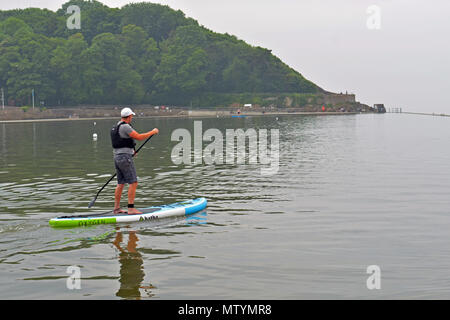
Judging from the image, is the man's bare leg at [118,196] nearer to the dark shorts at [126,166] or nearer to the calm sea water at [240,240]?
the dark shorts at [126,166]

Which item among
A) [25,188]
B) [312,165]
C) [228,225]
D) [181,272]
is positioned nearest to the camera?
[181,272]

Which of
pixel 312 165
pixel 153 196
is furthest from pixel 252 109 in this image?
pixel 153 196

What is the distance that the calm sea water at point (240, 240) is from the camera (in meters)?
9.88

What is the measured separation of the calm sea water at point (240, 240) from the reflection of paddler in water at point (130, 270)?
0.8 inches

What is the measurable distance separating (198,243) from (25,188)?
11.2 meters

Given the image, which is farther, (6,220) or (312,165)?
(312,165)

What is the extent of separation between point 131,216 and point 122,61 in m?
141

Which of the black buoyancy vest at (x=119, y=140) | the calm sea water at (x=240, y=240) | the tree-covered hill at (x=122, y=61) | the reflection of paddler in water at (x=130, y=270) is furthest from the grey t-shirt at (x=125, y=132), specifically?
the tree-covered hill at (x=122, y=61)

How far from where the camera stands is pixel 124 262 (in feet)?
36.9

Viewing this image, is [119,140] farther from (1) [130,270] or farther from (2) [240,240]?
(1) [130,270]

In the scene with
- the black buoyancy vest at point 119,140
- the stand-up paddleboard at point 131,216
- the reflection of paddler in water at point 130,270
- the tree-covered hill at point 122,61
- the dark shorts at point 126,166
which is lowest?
the reflection of paddler in water at point 130,270

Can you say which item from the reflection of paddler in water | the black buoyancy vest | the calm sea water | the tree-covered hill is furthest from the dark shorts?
the tree-covered hill
